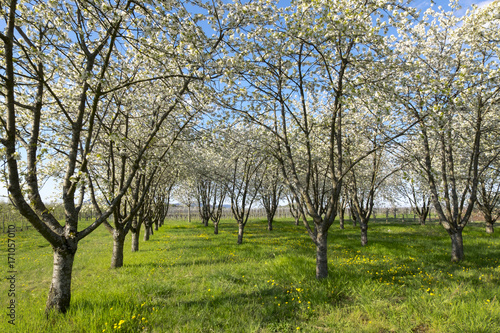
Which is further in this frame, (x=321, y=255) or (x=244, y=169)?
(x=244, y=169)

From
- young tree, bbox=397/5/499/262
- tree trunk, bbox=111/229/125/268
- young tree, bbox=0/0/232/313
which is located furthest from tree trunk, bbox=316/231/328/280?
tree trunk, bbox=111/229/125/268

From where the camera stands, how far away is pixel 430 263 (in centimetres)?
915

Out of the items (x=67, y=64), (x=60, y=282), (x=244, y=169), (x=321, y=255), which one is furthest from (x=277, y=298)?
(x=244, y=169)

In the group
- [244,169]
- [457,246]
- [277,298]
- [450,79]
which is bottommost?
[277,298]

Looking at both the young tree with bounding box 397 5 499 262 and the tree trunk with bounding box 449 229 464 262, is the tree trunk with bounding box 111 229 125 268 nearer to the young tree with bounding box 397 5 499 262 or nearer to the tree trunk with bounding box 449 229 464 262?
the young tree with bounding box 397 5 499 262

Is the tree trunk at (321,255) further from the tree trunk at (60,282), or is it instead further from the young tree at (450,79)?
the tree trunk at (60,282)

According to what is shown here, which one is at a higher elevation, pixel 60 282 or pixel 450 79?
pixel 450 79

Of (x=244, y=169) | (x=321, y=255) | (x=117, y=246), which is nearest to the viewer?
(x=321, y=255)

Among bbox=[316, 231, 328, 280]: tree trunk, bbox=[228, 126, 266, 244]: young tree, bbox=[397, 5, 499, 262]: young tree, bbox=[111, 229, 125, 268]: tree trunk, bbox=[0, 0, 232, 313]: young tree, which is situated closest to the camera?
bbox=[0, 0, 232, 313]: young tree

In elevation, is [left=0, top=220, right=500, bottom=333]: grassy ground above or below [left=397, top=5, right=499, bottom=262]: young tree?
below

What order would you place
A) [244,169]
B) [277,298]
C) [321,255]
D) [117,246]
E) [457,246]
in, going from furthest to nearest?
1. [244,169]
2. [117,246]
3. [457,246]
4. [321,255]
5. [277,298]

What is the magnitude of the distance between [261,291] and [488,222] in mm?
23050

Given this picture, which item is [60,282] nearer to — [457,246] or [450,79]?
[450,79]

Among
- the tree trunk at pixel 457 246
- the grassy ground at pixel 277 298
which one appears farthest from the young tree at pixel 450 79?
the grassy ground at pixel 277 298
